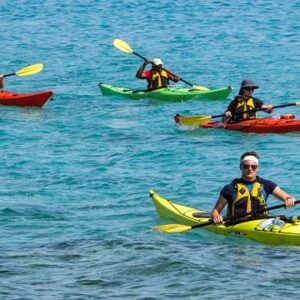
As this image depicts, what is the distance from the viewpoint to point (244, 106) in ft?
63.5

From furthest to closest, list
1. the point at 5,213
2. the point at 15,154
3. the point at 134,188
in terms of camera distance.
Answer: the point at 15,154 → the point at 134,188 → the point at 5,213

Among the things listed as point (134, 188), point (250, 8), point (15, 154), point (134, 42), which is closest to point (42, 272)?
point (134, 188)

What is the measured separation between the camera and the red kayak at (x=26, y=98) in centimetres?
2286

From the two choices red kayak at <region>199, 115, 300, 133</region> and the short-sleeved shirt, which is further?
red kayak at <region>199, 115, 300, 133</region>

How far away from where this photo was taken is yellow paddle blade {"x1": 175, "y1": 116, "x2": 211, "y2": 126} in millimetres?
19992

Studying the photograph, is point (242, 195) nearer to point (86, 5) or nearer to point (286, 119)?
point (286, 119)

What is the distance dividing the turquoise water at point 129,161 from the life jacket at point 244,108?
14.1 inches

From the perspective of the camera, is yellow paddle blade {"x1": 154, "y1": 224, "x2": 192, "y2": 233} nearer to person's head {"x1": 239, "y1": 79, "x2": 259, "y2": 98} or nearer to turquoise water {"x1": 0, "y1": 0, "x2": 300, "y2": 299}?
turquoise water {"x1": 0, "y1": 0, "x2": 300, "y2": 299}

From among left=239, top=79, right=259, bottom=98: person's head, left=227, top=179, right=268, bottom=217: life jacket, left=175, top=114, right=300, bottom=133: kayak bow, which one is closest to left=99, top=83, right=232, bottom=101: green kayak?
left=175, top=114, right=300, bottom=133: kayak bow

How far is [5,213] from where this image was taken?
A: 48.4 feet

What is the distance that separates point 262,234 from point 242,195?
511 mm

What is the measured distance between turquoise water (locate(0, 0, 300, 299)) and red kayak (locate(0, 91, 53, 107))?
0.64 feet

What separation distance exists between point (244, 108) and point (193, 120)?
116cm

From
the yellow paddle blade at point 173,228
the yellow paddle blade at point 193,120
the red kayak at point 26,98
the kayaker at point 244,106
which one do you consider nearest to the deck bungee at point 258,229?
the yellow paddle blade at point 173,228
